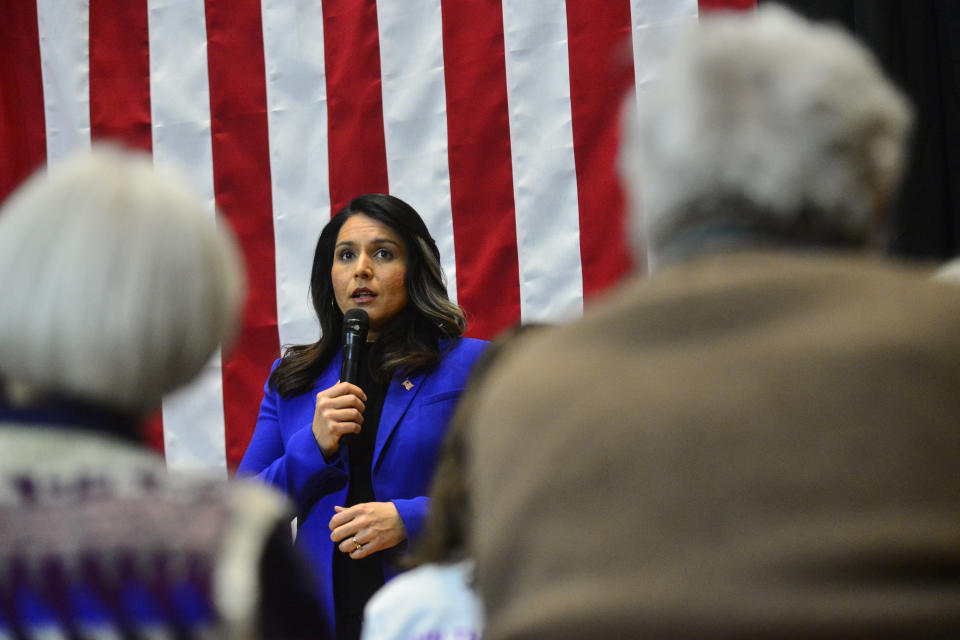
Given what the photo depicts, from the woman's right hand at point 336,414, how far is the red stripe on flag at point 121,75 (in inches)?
73.5

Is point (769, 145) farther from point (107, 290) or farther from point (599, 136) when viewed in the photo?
point (599, 136)

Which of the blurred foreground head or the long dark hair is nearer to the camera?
the blurred foreground head

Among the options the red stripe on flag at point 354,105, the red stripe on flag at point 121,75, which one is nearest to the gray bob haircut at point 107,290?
the red stripe on flag at point 354,105

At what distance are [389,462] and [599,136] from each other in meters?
1.37

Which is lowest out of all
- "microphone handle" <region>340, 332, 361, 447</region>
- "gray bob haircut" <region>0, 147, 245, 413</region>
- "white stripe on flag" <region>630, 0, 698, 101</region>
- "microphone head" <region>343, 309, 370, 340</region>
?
"microphone handle" <region>340, 332, 361, 447</region>

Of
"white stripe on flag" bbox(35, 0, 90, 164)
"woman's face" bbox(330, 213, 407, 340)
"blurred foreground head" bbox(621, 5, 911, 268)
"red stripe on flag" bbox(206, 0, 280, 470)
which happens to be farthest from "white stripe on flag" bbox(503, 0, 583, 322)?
"blurred foreground head" bbox(621, 5, 911, 268)

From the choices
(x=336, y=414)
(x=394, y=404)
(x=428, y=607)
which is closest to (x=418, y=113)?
(x=394, y=404)

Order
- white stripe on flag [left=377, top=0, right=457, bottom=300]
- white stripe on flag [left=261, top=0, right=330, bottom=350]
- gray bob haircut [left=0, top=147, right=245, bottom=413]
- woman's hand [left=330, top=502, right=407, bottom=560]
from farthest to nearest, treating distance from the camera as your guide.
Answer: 1. white stripe on flag [left=261, top=0, right=330, bottom=350]
2. white stripe on flag [left=377, top=0, right=457, bottom=300]
3. woman's hand [left=330, top=502, right=407, bottom=560]
4. gray bob haircut [left=0, top=147, right=245, bottom=413]

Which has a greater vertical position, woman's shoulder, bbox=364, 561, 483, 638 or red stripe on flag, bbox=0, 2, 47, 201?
red stripe on flag, bbox=0, 2, 47, 201

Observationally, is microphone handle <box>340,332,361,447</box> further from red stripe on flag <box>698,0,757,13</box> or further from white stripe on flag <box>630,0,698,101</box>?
red stripe on flag <box>698,0,757,13</box>

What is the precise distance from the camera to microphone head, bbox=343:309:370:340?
7.70ft

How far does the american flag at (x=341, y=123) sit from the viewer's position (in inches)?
133

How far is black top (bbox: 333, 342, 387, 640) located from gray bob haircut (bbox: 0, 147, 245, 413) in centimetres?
135

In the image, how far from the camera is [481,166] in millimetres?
3449
